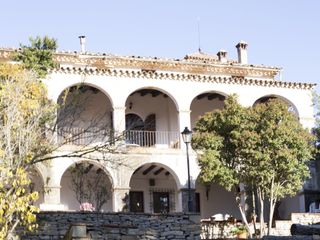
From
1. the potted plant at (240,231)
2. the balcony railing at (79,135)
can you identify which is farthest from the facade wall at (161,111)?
the potted plant at (240,231)

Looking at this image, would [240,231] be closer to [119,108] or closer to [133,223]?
[119,108]

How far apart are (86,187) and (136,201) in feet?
10.1

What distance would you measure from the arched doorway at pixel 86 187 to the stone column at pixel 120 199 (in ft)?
1.41

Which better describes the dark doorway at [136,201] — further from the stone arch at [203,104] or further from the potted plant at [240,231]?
the potted plant at [240,231]

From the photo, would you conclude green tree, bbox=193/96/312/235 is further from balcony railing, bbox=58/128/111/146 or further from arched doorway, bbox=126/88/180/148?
arched doorway, bbox=126/88/180/148

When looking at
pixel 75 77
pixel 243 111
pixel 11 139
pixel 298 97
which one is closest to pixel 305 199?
pixel 298 97

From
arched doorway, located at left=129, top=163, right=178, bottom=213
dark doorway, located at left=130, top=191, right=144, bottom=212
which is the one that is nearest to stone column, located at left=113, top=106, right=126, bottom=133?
arched doorway, located at left=129, top=163, right=178, bottom=213

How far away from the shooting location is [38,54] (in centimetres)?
2509

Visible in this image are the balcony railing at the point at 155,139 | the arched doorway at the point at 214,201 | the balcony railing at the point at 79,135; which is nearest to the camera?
the balcony railing at the point at 79,135

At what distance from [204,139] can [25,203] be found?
1440 cm

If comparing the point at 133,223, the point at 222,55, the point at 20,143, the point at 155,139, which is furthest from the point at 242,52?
the point at 20,143

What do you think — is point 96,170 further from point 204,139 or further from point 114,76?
point 204,139

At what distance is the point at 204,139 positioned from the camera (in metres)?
25.8

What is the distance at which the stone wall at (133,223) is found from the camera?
16062mm
